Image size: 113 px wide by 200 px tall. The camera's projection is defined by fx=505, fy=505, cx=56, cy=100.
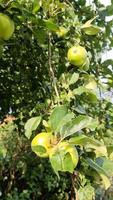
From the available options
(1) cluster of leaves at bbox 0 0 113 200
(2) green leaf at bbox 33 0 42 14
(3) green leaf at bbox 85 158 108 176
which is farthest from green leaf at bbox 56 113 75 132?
(2) green leaf at bbox 33 0 42 14

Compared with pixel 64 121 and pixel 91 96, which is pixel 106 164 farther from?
pixel 91 96

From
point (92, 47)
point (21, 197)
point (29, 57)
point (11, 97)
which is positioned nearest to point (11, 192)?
point (21, 197)

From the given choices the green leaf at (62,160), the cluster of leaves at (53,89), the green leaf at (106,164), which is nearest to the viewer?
the green leaf at (62,160)

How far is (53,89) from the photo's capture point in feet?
4.24

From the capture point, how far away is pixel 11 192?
303 cm

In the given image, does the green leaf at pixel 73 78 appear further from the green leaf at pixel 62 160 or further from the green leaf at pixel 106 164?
the green leaf at pixel 62 160

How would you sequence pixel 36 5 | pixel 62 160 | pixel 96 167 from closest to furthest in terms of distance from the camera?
pixel 62 160 < pixel 96 167 < pixel 36 5

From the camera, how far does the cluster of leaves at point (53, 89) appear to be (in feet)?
3.51

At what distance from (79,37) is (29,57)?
3.02ft

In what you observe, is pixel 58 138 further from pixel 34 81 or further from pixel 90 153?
pixel 34 81

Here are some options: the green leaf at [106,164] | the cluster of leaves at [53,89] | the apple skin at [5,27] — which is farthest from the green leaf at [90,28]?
the green leaf at [106,164]

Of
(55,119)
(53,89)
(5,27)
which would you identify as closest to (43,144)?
(55,119)

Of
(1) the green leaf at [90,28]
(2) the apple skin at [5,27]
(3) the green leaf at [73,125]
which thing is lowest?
(3) the green leaf at [73,125]

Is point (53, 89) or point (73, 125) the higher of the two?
point (53, 89)
